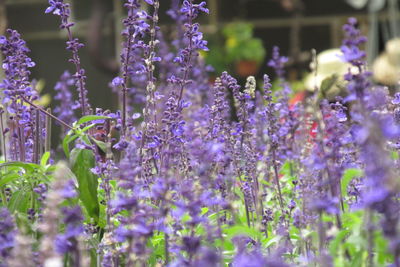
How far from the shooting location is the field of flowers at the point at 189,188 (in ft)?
6.11

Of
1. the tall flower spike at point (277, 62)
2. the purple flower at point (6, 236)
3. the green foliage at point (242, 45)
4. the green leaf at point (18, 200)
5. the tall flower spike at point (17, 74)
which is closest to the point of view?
the purple flower at point (6, 236)

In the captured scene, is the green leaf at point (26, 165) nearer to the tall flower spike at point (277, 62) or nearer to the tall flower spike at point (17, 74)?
the tall flower spike at point (17, 74)

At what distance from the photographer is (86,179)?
104 inches

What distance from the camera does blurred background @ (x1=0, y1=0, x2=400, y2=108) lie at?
38.2 ft

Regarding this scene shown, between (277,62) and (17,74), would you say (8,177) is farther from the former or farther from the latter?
(277,62)

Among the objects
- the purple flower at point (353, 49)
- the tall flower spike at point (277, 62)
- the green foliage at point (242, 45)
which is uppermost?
the green foliage at point (242, 45)

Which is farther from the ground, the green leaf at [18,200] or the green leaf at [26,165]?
the green leaf at [26,165]

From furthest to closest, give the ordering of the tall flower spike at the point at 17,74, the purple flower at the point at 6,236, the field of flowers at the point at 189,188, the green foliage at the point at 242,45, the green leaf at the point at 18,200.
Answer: the green foliage at the point at 242,45 → the tall flower spike at the point at 17,74 → the green leaf at the point at 18,200 → the purple flower at the point at 6,236 → the field of flowers at the point at 189,188

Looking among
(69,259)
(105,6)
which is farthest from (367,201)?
(105,6)

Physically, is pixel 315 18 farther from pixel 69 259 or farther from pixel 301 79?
pixel 69 259

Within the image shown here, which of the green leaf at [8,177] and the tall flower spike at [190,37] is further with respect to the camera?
the tall flower spike at [190,37]

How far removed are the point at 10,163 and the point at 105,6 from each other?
30.3 feet

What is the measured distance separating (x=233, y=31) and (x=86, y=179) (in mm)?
9150

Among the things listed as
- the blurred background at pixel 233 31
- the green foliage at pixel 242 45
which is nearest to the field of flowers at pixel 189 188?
the green foliage at pixel 242 45
